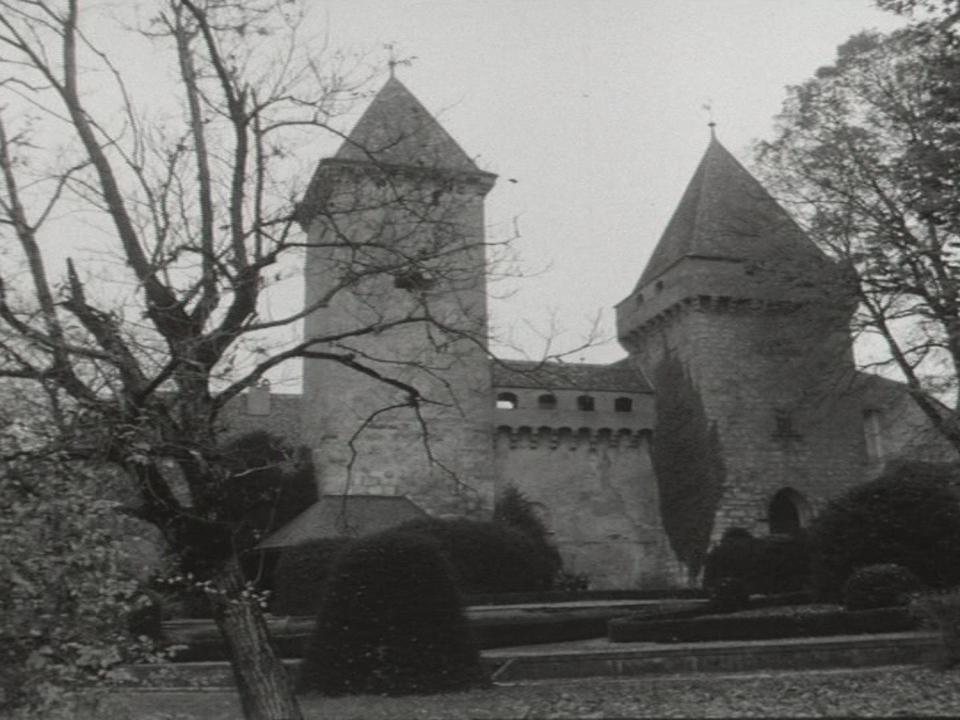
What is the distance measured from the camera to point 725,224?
94.9 feet

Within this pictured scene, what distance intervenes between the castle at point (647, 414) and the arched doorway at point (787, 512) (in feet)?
0.14

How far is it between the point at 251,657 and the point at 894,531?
14018 millimetres

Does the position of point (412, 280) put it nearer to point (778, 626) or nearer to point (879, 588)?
point (778, 626)

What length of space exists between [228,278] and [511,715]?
4.45 m

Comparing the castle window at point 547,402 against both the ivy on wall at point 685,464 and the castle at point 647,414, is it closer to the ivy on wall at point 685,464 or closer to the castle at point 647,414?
the castle at point 647,414

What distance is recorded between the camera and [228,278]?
8234 mm

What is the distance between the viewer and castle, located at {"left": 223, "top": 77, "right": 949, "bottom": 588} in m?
25.4

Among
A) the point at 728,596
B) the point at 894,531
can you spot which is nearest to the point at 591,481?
the point at 728,596

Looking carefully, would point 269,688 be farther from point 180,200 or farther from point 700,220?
point 700,220

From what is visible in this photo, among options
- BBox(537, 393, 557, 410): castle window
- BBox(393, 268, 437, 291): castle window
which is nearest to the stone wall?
BBox(537, 393, 557, 410): castle window

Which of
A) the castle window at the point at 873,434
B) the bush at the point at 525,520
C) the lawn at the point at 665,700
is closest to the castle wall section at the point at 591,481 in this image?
the bush at the point at 525,520

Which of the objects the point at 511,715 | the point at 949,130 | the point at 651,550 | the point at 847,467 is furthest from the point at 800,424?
the point at 511,715

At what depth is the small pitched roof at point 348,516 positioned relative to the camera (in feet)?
73.1

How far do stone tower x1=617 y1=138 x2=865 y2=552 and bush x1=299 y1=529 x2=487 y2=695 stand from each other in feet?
52.4
